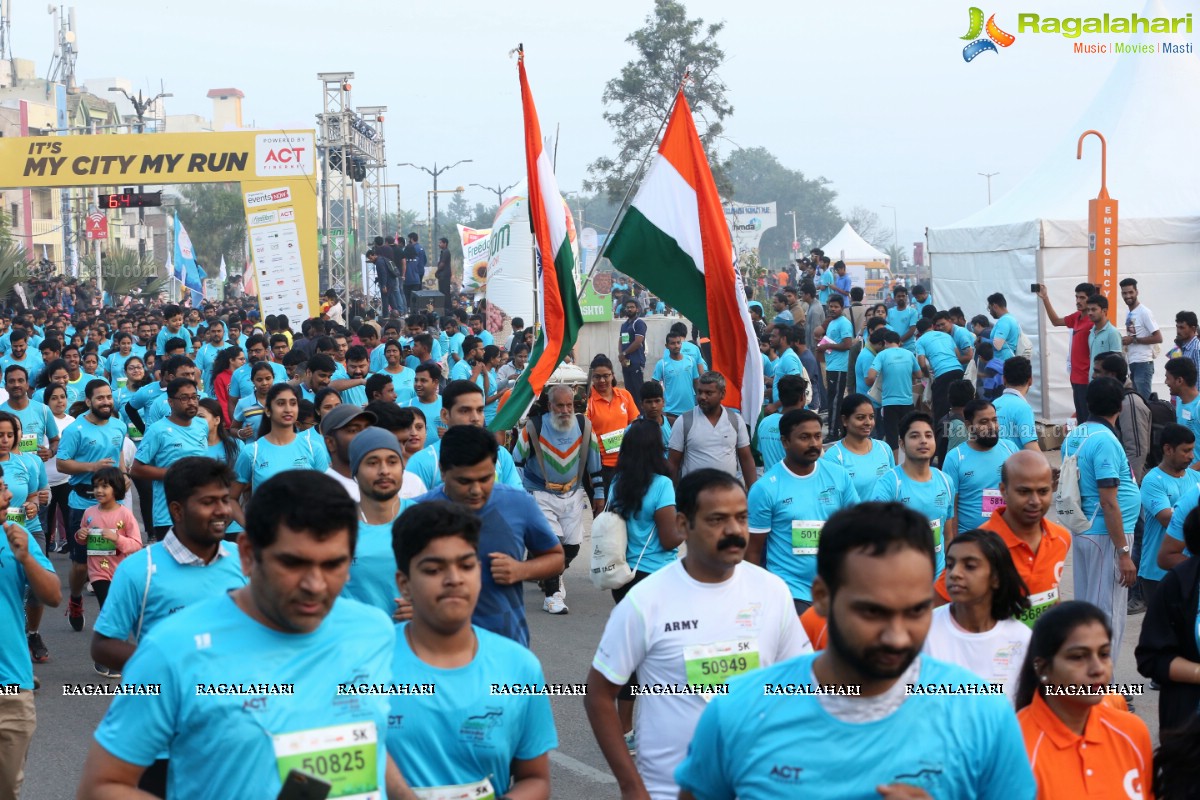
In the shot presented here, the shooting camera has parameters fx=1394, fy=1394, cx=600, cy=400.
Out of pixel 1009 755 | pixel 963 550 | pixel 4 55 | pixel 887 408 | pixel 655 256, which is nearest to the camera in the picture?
pixel 1009 755

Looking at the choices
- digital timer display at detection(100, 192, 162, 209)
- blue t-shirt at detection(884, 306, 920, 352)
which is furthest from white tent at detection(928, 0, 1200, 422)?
digital timer display at detection(100, 192, 162, 209)

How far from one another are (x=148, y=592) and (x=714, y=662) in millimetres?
1883

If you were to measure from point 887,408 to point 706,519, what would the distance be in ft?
35.3

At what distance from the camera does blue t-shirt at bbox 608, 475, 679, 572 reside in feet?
22.4

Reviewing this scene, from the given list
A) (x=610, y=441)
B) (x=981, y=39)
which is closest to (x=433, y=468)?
(x=610, y=441)

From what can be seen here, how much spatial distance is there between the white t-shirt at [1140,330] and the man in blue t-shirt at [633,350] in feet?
23.0

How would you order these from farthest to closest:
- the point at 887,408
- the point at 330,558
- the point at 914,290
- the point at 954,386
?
the point at 914,290
the point at 887,408
the point at 954,386
the point at 330,558

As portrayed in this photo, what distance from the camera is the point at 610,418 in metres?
10.4

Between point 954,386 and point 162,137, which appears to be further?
point 162,137

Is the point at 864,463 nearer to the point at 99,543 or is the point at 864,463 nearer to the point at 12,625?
the point at 12,625

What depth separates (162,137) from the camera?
27812 millimetres

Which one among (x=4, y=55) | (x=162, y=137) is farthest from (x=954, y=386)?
(x=4, y=55)

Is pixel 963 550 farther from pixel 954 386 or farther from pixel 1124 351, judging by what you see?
pixel 1124 351

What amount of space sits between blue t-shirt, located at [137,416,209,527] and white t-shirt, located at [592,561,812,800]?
213 inches
